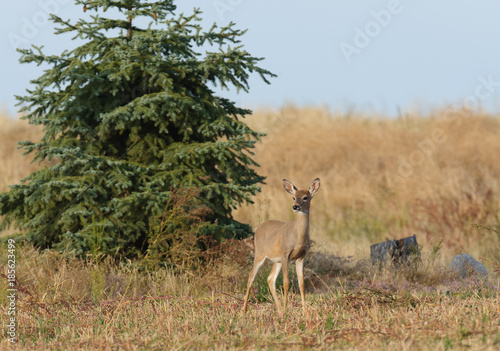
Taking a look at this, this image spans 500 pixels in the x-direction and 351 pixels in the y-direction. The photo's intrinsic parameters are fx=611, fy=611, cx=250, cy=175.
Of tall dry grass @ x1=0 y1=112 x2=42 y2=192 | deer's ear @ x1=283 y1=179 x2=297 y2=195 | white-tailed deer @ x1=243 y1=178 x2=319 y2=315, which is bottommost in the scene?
white-tailed deer @ x1=243 y1=178 x2=319 y2=315

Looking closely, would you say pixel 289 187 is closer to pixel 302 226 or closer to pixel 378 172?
pixel 302 226

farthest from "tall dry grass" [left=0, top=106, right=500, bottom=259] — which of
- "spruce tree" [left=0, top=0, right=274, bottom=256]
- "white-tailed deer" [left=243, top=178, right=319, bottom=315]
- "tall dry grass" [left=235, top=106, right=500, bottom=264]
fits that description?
"white-tailed deer" [left=243, top=178, right=319, bottom=315]

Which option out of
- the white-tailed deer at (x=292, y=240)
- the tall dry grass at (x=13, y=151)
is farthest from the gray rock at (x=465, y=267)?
the tall dry grass at (x=13, y=151)

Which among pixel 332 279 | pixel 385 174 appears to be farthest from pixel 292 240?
pixel 385 174

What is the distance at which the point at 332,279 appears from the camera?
10.6 m

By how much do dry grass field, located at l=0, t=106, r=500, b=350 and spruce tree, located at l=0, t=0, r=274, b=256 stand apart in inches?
26.9

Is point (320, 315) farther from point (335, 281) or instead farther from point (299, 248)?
point (335, 281)

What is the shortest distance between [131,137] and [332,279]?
423 centimetres

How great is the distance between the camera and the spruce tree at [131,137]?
9.87m

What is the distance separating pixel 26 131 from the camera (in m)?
26.3

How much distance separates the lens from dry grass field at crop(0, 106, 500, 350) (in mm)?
5770

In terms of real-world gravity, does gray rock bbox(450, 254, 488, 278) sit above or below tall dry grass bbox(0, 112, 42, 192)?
below

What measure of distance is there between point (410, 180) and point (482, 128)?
7235mm

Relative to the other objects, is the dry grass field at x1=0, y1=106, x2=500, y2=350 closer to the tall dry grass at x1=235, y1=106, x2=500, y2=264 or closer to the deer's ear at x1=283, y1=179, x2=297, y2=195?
the tall dry grass at x1=235, y1=106, x2=500, y2=264
